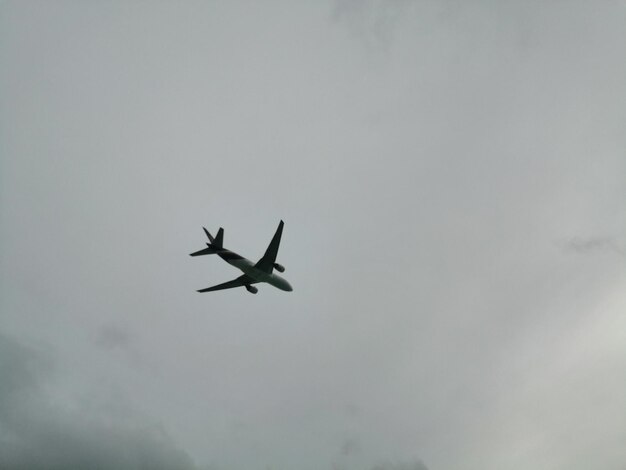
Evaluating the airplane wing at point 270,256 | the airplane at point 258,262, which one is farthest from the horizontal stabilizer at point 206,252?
the airplane wing at point 270,256

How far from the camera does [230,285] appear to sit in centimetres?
7112

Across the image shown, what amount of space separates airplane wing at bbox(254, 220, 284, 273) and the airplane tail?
721 centimetres

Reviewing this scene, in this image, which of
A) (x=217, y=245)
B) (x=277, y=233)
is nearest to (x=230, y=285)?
(x=217, y=245)

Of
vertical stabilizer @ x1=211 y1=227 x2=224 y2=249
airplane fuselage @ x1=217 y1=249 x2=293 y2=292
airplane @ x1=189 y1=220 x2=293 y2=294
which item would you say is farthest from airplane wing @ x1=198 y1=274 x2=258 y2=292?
vertical stabilizer @ x1=211 y1=227 x2=224 y2=249

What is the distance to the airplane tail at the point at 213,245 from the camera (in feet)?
211

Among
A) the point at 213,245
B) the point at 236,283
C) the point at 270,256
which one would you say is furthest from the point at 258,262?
Result: the point at 236,283

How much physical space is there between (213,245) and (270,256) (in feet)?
32.2

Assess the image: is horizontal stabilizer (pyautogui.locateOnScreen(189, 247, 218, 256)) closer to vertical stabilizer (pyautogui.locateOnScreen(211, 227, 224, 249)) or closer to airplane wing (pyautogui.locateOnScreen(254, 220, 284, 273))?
vertical stabilizer (pyautogui.locateOnScreen(211, 227, 224, 249))

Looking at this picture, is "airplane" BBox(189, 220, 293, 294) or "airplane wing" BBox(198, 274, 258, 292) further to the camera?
"airplane wing" BBox(198, 274, 258, 292)

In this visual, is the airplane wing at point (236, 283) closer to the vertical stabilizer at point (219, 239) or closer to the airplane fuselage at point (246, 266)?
the airplane fuselage at point (246, 266)

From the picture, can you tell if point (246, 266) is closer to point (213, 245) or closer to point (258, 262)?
point (258, 262)

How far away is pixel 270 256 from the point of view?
62938 mm

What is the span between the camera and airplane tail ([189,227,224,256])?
64.2 metres

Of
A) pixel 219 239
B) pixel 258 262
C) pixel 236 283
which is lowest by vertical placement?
pixel 258 262
